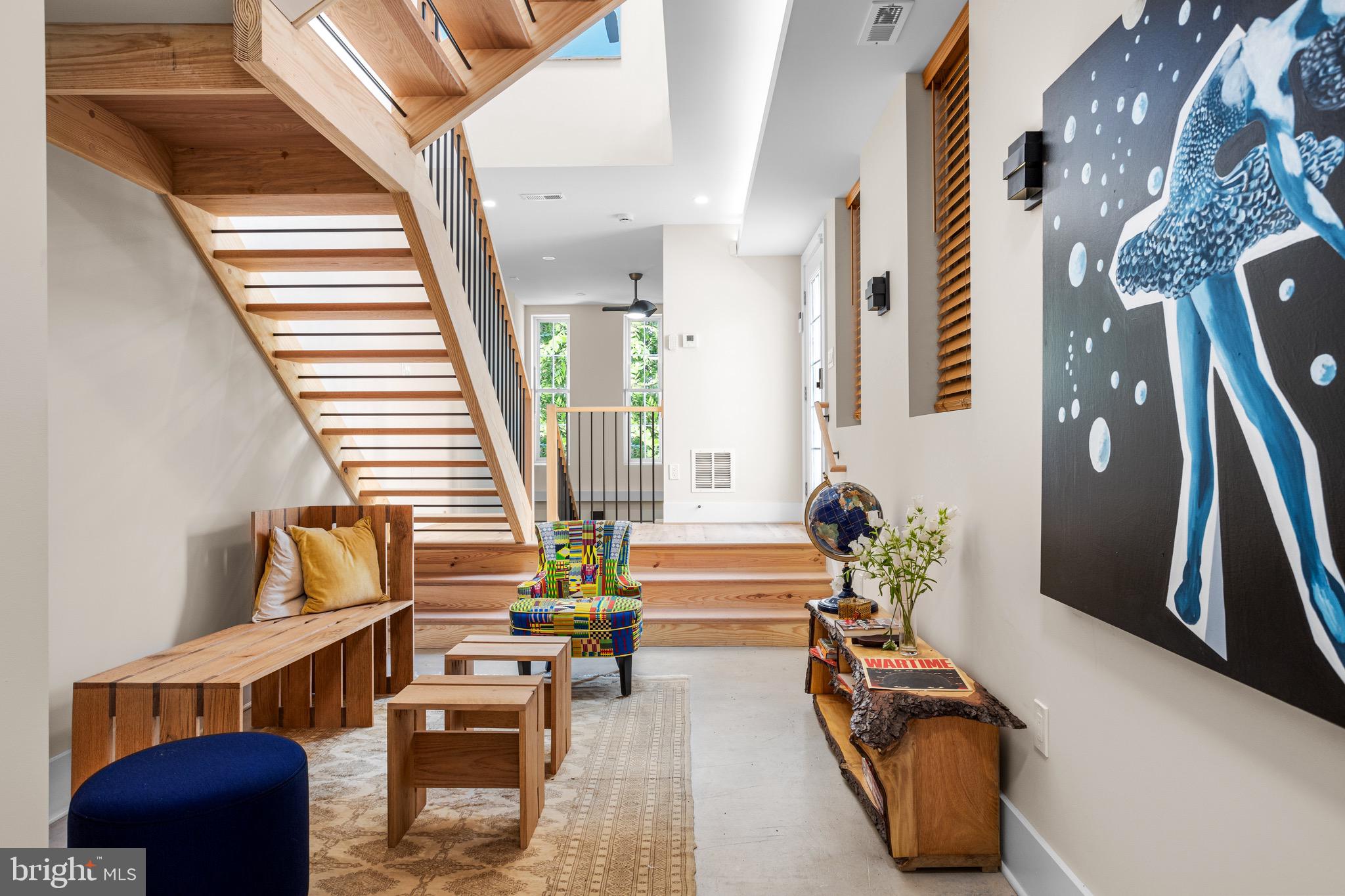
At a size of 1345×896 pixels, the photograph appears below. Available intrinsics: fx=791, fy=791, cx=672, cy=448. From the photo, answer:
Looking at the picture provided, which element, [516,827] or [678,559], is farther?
[678,559]

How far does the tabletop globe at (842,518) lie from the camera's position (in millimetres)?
3301

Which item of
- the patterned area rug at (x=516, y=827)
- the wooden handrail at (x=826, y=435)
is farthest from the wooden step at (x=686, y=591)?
the patterned area rug at (x=516, y=827)

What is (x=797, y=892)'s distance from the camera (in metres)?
2.16

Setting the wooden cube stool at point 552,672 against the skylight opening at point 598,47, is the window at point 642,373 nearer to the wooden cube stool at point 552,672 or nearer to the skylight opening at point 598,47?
the skylight opening at point 598,47

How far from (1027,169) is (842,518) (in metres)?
1.62

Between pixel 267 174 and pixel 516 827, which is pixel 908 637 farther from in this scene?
pixel 267 174

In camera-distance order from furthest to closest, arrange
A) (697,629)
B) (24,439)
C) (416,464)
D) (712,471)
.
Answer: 1. (712,471)
2. (416,464)
3. (697,629)
4. (24,439)

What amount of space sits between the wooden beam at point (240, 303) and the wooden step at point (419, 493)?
0.43m

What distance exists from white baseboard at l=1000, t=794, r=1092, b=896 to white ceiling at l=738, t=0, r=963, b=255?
2668mm

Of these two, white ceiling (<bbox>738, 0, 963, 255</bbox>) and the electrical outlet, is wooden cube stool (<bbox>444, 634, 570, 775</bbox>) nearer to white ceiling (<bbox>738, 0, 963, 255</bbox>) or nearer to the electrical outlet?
the electrical outlet

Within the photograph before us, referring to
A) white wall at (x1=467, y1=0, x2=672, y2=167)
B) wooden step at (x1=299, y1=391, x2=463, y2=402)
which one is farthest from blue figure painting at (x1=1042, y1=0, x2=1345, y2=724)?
white wall at (x1=467, y1=0, x2=672, y2=167)

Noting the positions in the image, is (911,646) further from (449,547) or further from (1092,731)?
(449,547)

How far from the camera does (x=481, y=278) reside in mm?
4461

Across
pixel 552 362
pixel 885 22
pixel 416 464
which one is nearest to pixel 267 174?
pixel 416 464
